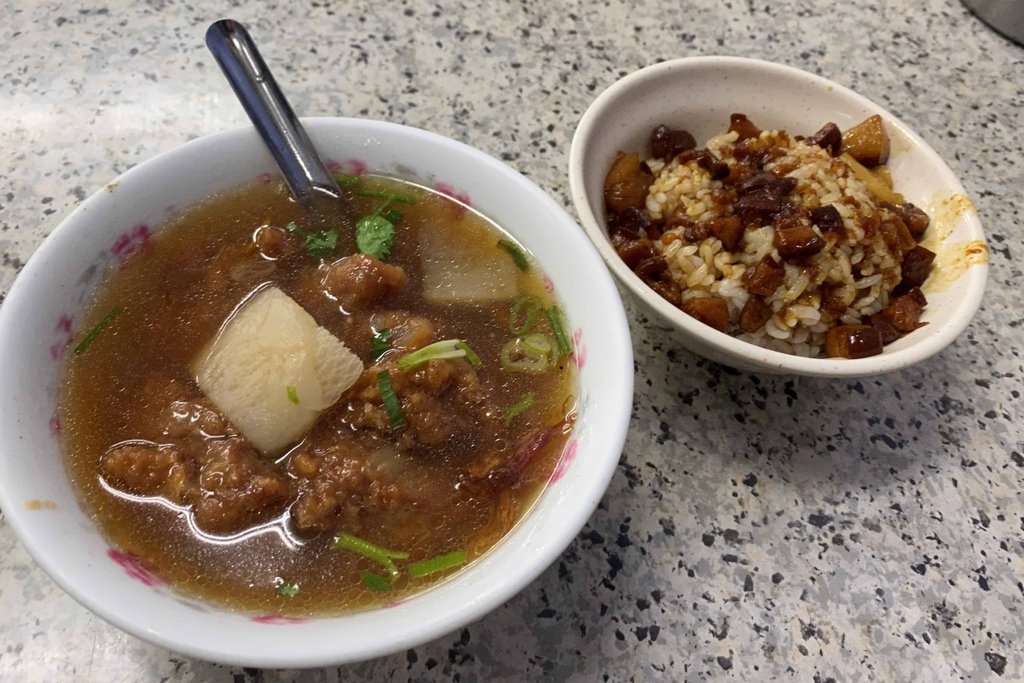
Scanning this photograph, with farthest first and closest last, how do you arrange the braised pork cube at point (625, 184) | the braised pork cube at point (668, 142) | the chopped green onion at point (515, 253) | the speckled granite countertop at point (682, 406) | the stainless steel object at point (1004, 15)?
the stainless steel object at point (1004, 15)
the braised pork cube at point (668, 142)
the braised pork cube at point (625, 184)
the chopped green onion at point (515, 253)
the speckled granite countertop at point (682, 406)

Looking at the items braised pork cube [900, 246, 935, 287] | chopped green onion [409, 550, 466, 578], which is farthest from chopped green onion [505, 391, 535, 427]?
braised pork cube [900, 246, 935, 287]

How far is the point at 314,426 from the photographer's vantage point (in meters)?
1.21

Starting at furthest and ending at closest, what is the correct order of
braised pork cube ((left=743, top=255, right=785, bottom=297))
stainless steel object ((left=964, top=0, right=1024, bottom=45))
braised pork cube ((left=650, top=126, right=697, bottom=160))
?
stainless steel object ((left=964, top=0, right=1024, bottom=45))
braised pork cube ((left=650, top=126, right=697, bottom=160))
braised pork cube ((left=743, top=255, right=785, bottom=297))

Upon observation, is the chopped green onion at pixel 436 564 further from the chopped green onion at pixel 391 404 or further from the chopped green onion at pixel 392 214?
the chopped green onion at pixel 392 214

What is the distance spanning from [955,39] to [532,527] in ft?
8.01

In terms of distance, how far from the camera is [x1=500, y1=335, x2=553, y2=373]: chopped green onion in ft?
4.33

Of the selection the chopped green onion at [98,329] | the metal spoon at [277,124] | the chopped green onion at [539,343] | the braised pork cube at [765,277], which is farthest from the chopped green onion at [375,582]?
the braised pork cube at [765,277]

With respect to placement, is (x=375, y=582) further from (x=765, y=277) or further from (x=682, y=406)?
(x=765, y=277)

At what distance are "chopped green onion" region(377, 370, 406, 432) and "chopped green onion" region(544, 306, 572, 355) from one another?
32cm

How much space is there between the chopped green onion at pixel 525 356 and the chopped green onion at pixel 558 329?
2cm

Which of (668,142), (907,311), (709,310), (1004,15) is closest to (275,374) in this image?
(709,310)

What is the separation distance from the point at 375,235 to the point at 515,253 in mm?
303

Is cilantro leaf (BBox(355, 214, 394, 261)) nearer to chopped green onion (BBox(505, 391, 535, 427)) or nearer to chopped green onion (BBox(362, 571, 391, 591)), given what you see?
chopped green onion (BBox(505, 391, 535, 427))

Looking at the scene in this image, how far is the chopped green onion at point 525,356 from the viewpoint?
1.32 metres
